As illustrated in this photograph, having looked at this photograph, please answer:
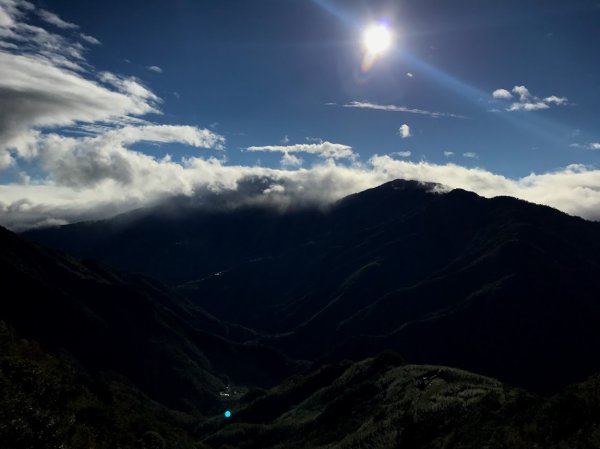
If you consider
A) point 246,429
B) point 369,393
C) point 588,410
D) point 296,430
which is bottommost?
point 246,429

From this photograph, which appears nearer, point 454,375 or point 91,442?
point 91,442

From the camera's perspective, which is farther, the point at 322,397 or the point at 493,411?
the point at 322,397

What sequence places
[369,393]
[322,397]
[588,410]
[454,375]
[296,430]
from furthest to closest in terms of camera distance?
1. [322,397]
2. [296,430]
3. [369,393]
4. [454,375]
5. [588,410]

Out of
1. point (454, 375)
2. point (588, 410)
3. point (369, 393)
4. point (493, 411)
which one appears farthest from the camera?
point (369, 393)

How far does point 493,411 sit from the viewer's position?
51.5m

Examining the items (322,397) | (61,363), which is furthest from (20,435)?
(322,397)

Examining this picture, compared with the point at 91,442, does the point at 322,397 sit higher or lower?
lower

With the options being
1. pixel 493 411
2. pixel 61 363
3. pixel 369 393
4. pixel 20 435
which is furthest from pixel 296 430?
pixel 20 435

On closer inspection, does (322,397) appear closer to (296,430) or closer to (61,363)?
(296,430)

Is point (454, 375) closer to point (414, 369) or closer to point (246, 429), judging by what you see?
point (414, 369)

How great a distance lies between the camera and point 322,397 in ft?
576

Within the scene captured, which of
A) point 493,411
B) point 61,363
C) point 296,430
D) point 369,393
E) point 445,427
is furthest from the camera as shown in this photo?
point 296,430

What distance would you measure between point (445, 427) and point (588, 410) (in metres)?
25.8

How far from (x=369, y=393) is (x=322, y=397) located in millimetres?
41684
